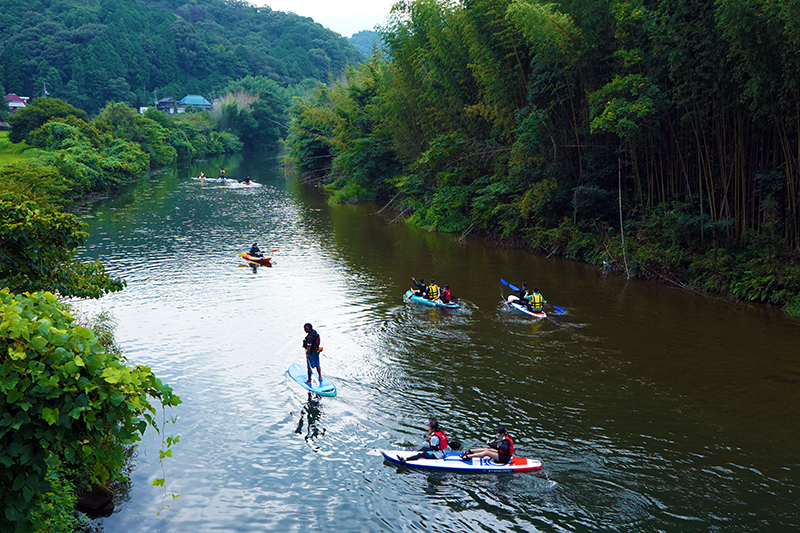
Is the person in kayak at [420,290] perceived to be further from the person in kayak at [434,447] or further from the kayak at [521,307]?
the person in kayak at [434,447]

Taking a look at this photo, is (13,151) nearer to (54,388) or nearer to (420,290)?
(420,290)

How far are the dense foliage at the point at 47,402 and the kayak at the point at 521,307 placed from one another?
14.5 meters

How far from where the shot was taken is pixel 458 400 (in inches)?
530

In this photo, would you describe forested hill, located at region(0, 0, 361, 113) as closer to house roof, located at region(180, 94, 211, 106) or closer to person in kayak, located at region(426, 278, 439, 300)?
house roof, located at region(180, 94, 211, 106)

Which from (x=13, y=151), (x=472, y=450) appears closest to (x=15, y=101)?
(x=13, y=151)

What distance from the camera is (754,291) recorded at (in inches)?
757

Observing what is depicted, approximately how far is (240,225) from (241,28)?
130037 mm

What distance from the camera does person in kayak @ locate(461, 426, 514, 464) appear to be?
10.7 meters

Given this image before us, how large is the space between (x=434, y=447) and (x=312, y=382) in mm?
4132

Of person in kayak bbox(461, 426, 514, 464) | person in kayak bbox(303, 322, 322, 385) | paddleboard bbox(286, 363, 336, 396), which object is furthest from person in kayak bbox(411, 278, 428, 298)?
person in kayak bbox(461, 426, 514, 464)

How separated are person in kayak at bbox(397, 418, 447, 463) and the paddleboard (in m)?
3.27

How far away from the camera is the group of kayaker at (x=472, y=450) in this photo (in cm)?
1073

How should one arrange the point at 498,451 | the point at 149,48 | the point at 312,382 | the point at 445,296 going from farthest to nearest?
the point at 149,48 < the point at 445,296 < the point at 312,382 < the point at 498,451

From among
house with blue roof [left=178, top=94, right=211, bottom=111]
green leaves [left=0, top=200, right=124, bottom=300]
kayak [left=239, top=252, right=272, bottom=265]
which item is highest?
house with blue roof [left=178, top=94, right=211, bottom=111]
